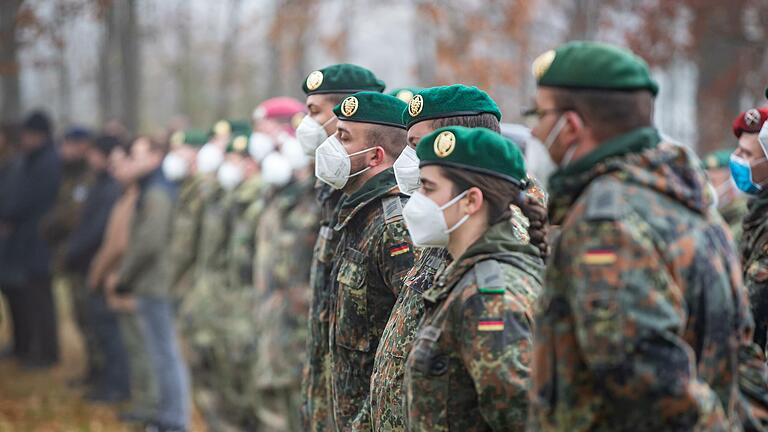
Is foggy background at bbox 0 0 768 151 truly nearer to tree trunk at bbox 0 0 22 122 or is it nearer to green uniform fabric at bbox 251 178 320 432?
tree trunk at bbox 0 0 22 122

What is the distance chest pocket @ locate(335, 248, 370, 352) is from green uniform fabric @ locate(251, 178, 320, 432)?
2.88 m

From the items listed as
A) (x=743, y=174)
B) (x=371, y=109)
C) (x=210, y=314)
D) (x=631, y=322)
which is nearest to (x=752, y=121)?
(x=743, y=174)

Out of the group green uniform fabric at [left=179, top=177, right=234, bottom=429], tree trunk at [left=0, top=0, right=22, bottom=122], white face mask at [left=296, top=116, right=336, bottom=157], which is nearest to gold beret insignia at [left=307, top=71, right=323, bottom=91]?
white face mask at [left=296, top=116, right=336, bottom=157]

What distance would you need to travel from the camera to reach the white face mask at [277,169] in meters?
8.39

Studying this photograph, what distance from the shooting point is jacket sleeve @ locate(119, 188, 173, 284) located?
1005cm

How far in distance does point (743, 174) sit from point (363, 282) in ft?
6.08

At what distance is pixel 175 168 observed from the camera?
10258mm

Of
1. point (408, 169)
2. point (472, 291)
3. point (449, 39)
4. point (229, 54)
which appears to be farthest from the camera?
point (229, 54)

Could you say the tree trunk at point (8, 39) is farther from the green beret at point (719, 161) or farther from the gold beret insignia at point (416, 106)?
the gold beret insignia at point (416, 106)

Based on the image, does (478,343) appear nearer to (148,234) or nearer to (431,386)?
(431,386)

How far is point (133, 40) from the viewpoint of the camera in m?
15.2

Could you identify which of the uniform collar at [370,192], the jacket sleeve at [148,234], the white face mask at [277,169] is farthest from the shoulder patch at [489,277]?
the jacket sleeve at [148,234]

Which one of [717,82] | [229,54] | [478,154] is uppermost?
[229,54]

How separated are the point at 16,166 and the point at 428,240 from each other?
391 inches
